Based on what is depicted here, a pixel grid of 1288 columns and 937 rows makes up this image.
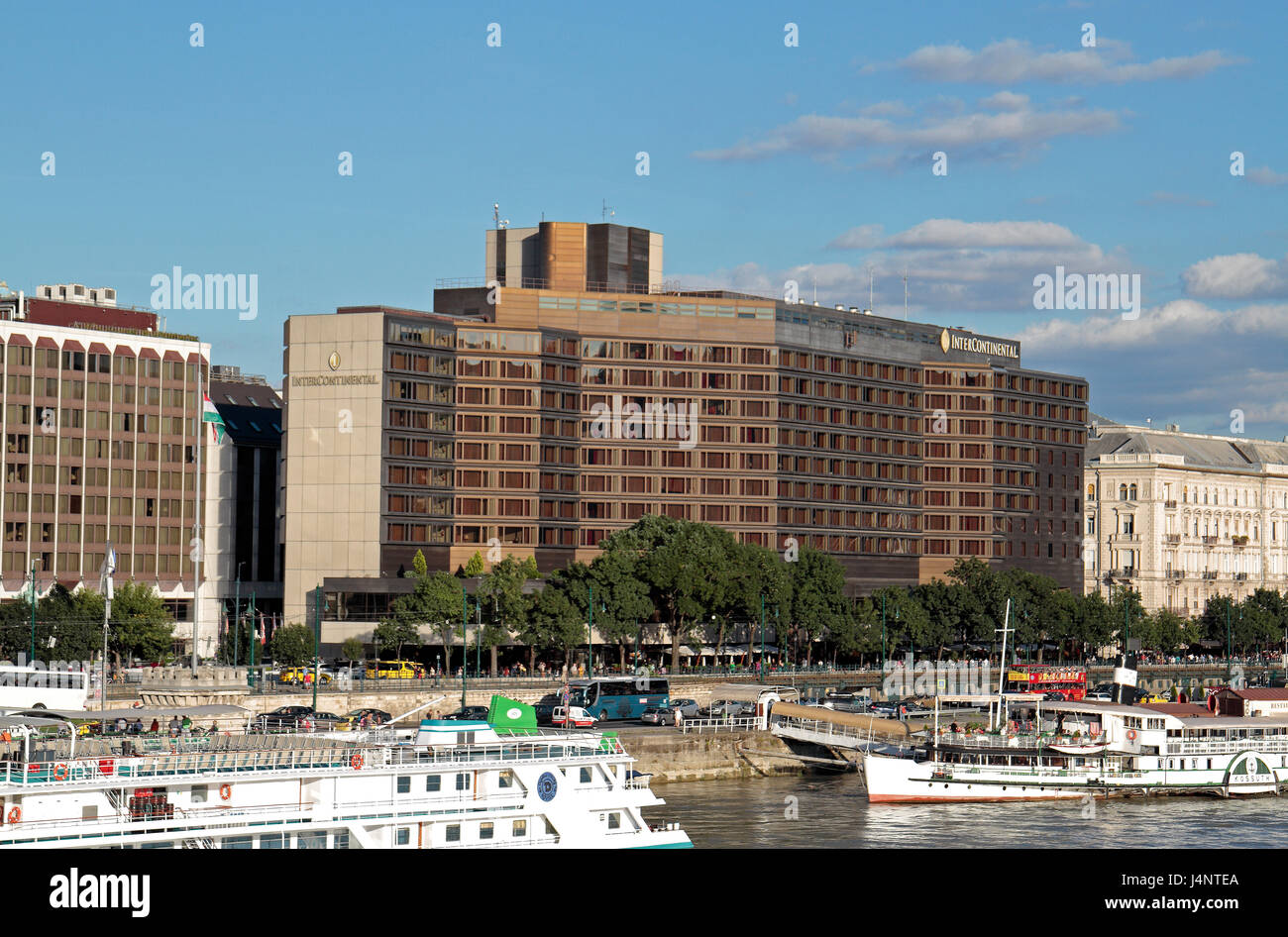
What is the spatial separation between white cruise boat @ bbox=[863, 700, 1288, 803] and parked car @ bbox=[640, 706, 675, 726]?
1992 cm

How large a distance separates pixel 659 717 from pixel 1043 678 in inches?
2201

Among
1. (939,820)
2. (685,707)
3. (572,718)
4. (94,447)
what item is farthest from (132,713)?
(94,447)

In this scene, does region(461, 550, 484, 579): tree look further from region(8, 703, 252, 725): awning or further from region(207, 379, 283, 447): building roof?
region(8, 703, 252, 725): awning

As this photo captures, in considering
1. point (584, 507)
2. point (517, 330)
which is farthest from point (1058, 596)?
point (517, 330)

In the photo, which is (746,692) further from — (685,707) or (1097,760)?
(1097,760)

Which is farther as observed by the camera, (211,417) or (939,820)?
(211,417)

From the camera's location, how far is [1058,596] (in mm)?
188125

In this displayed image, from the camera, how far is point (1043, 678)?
5984 inches

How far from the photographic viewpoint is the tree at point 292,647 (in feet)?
476

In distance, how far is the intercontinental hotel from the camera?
166 m

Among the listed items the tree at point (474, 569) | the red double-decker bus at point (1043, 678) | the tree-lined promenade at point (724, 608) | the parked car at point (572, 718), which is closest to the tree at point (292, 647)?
the tree-lined promenade at point (724, 608)
